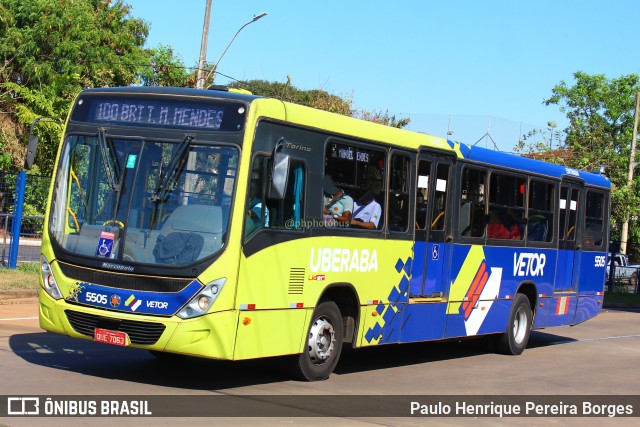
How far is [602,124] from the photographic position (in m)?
55.2

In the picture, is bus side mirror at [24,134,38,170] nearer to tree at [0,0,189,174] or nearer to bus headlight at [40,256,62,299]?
bus headlight at [40,256,62,299]

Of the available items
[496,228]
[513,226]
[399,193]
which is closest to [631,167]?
[513,226]

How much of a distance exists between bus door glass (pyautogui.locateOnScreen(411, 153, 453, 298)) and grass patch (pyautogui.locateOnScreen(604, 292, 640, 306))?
2149 centimetres

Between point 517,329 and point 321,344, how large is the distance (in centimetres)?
617

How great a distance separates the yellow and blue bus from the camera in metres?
9.95

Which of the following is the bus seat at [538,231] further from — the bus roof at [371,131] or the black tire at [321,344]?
the black tire at [321,344]

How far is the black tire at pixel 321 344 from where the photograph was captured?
11.3 m

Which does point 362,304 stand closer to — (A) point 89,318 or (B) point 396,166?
(B) point 396,166

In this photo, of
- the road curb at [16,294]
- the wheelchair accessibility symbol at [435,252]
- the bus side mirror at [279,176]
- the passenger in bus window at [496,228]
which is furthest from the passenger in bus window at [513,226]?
the road curb at [16,294]

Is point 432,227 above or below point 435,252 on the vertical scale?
above

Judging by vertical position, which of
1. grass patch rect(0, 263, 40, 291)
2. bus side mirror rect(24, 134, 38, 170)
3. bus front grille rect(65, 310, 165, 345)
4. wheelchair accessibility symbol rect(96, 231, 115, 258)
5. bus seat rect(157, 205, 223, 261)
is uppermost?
bus side mirror rect(24, 134, 38, 170)

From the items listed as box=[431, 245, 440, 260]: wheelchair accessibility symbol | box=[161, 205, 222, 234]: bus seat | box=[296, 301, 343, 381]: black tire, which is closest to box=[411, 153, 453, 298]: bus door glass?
box=[431, 245, 440, 260]: wheelchair accessibility symbol

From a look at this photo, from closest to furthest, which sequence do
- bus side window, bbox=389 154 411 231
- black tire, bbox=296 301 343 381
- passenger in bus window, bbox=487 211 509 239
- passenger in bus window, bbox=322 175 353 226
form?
black tire, bbox=296 301 343 381
passenger in bus window, bbox=322 175 353 226
bus side window, bbox=389 154 411 231
passenger in bus window, bbox=487 211 509 239

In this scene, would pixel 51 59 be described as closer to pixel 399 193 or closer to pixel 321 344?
pixel 399 193
